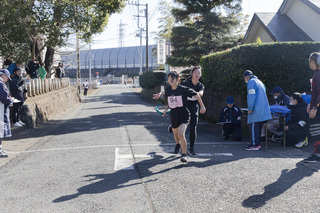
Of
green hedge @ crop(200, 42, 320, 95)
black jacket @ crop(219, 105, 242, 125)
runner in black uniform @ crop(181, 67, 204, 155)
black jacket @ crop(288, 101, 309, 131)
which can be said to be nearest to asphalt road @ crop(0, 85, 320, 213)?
runner in black uniform @ crop(181, 67, 204, 155)

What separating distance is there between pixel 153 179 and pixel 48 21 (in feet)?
36.9

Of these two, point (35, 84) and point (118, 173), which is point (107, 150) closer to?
point (118, 173)

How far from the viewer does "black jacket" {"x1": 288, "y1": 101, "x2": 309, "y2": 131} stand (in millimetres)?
7785

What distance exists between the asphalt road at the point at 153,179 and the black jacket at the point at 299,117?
593 millimetres

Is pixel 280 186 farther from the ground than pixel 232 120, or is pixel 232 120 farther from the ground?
pixel 232 120

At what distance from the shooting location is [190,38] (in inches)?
788

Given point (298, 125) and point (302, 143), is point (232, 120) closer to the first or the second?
point (298, 125)

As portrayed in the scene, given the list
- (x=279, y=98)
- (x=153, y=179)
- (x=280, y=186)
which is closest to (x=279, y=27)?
(x=279, y=98)

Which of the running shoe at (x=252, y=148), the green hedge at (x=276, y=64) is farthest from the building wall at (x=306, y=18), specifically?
the running shoe at (x=252, y=148)

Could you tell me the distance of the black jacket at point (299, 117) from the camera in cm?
779

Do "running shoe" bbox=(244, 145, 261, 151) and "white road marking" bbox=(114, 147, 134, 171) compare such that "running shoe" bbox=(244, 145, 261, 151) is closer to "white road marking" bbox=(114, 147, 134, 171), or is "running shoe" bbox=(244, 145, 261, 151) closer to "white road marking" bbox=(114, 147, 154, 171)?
"white road marking" bbox=(114, 147, 154, 171)

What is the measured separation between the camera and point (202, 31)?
20172 mm

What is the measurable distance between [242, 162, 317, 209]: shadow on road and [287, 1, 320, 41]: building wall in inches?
537

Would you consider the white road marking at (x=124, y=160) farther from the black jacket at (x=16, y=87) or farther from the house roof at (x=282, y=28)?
the house roof at (x=282, y=28)
